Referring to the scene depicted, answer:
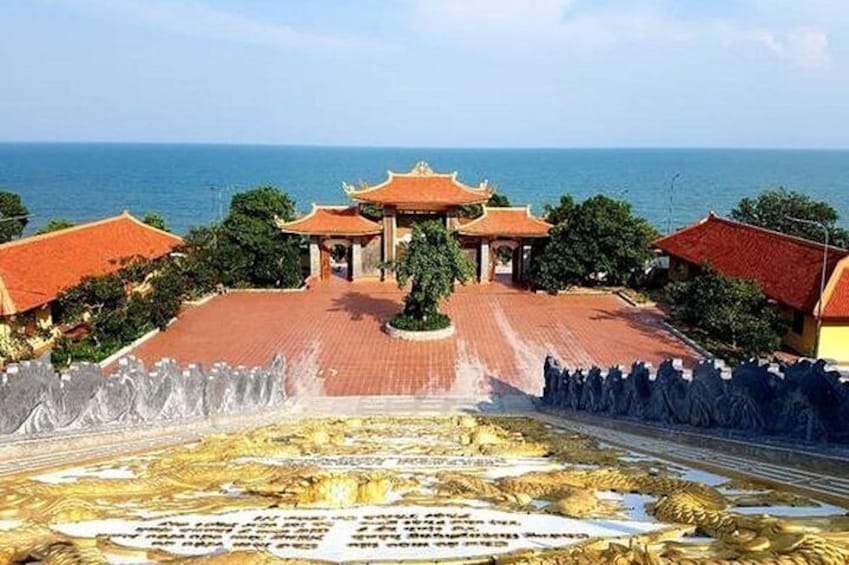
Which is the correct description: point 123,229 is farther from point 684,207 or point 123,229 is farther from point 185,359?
point 684,207

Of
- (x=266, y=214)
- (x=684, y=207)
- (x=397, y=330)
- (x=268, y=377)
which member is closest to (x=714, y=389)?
→ (x=268, y=377)

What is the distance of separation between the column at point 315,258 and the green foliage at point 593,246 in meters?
9.99

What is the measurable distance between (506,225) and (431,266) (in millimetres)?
10077

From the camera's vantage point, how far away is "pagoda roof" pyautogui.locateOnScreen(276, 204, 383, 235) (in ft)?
105

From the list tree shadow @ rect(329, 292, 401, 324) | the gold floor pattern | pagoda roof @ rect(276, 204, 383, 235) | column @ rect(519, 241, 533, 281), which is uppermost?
pagoda roof @ rect(276, 204, 383, 235)

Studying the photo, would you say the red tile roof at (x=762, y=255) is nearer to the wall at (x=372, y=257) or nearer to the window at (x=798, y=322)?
the window at (x=798, y=322)

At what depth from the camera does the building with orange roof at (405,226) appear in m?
32.5

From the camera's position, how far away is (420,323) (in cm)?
2411

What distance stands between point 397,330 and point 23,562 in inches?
789

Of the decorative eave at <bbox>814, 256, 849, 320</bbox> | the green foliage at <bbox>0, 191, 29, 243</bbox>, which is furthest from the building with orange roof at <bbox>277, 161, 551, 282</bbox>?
the green foliage at <bbox>0, 191, 29, 243</bbox>

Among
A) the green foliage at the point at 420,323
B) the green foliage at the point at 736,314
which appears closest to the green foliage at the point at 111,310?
the green foliage at the point at 420,323

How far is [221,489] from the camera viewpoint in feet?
20.3

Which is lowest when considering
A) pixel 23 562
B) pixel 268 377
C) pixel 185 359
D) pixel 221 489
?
pixel 185 359

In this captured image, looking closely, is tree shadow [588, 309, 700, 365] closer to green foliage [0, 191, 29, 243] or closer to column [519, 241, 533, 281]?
column [519, 241, 533, 281]
